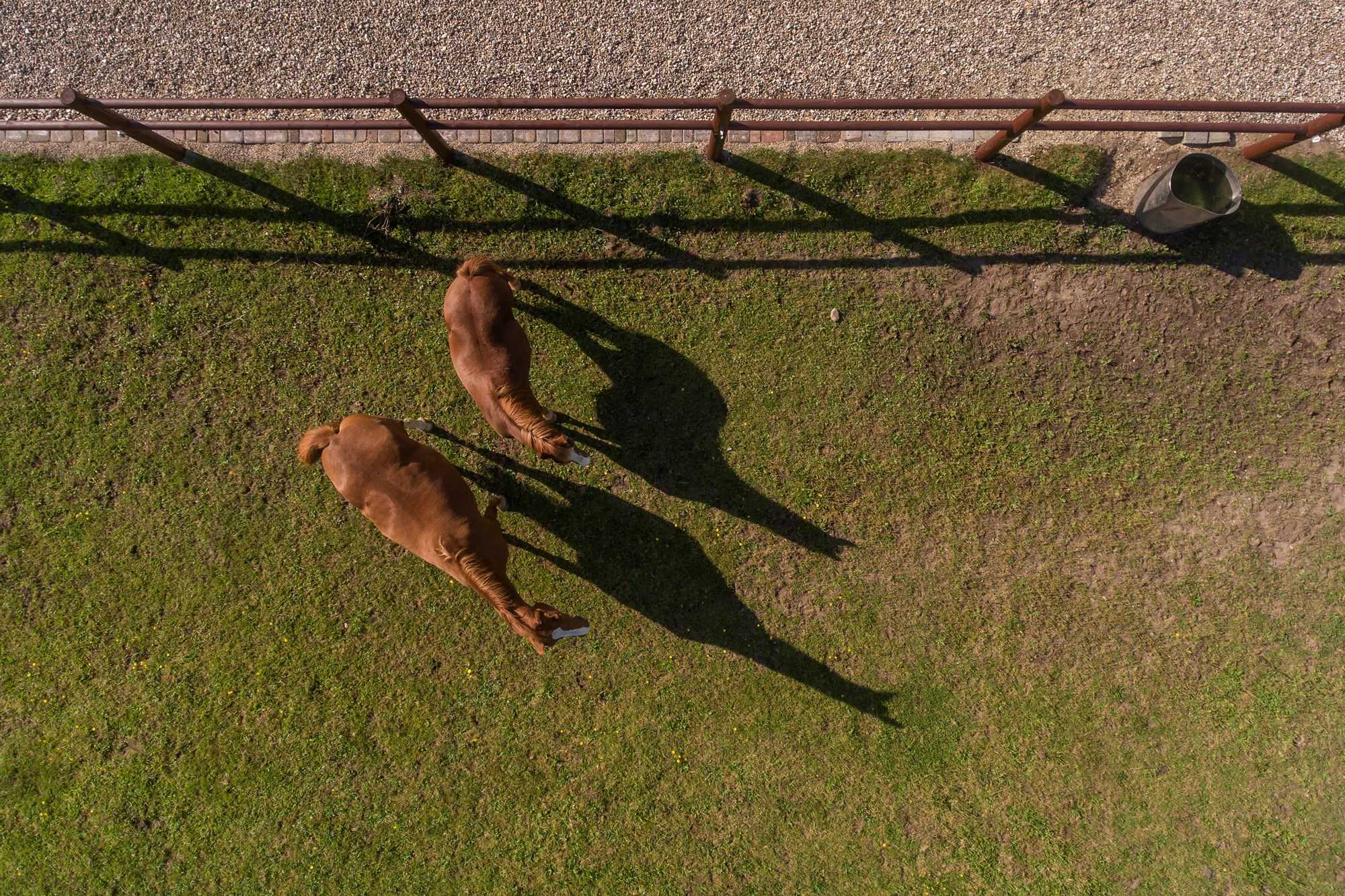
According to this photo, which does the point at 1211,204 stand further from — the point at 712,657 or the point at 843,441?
the point at 712,657

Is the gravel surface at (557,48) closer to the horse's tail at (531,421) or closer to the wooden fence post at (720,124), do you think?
the wooden fence post at (720,124)

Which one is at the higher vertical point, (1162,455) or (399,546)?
(1162,455)

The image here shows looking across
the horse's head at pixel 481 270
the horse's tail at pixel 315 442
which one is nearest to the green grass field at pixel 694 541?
the horse's head at pixel 481 270

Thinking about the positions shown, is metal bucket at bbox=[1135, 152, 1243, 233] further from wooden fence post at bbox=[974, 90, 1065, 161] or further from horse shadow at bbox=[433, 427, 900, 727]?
horse shadow at bbox=[433, 427, 900, 727]

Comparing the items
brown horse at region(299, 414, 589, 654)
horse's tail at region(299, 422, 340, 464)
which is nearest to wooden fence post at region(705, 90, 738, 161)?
brown horse at region(299, 414, 589, 654)

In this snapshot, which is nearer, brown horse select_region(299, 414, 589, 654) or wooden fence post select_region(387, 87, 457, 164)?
wooden fence post select_region(387, 87, 457, 164)

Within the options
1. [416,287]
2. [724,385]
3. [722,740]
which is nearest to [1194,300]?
[724,385]
